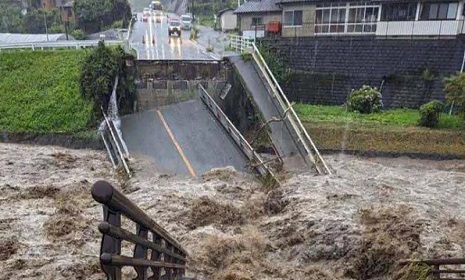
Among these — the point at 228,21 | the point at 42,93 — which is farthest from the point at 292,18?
the point at 42,93

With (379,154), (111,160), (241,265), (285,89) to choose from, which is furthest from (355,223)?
(285,89)

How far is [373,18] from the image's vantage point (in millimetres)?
19703

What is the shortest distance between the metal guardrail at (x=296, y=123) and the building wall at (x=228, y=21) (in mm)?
18106

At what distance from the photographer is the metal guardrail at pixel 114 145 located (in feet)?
39.1

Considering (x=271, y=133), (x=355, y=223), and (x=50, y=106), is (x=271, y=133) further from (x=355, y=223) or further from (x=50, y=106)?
(x=50, y=106)

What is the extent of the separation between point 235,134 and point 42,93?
31.1ft

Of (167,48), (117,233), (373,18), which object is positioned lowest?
(117,233)

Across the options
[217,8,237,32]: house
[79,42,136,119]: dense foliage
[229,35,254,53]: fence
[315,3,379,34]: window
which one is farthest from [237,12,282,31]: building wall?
[79,42,136,119]: dense foliage

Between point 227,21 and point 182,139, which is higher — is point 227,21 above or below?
above

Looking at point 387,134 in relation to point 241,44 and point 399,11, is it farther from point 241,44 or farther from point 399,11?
point 399,11

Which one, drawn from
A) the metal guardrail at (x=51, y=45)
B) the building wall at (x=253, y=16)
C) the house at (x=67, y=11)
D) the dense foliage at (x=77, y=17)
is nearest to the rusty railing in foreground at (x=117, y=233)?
the metal guardrail at (x=51, y=45)

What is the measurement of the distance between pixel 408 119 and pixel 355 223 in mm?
9181

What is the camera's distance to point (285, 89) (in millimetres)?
18266

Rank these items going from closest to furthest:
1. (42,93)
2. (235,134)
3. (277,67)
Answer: (235,134) < (42,93) < (277,67)
